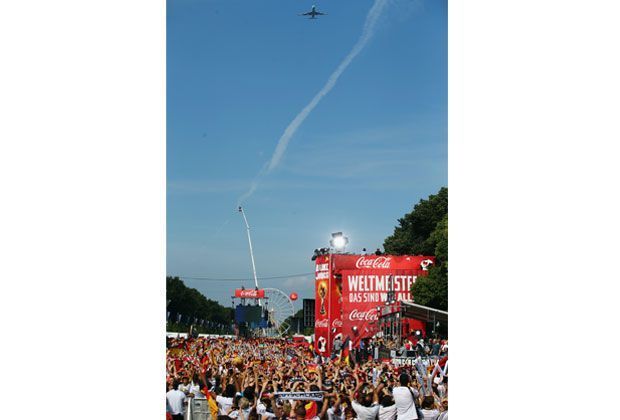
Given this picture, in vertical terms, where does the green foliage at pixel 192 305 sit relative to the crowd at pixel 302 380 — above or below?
above

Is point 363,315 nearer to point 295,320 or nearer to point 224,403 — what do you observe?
point 295,320

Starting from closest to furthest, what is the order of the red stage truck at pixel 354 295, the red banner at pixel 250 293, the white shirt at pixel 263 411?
the white shirt at pixel 263 411, the red banner at pixel 250 293, the red stage truck at pixel 354 295

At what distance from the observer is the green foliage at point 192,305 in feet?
33.8

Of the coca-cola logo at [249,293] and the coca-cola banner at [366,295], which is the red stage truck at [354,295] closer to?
the coca-cola banner at [366,295]

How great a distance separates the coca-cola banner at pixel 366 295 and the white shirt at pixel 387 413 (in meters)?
0.95

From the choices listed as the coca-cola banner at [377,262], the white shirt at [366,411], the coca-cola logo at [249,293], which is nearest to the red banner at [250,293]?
the coca-cola logo at [249,293]

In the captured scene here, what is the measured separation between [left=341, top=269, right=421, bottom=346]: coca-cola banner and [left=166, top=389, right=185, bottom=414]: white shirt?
208cm
